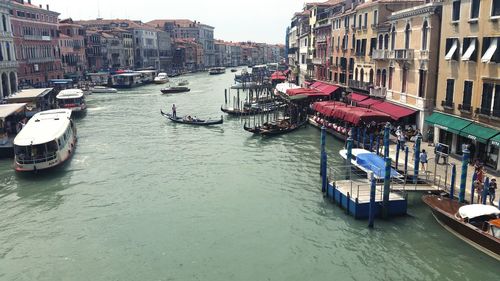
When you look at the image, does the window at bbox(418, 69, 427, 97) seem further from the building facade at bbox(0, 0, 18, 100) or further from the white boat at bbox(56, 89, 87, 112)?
the building facade at bbox(0, 0, 18, 100)

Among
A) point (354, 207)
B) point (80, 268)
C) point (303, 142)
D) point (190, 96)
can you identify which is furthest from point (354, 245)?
point (190, 96)

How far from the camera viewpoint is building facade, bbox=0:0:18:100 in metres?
48.1

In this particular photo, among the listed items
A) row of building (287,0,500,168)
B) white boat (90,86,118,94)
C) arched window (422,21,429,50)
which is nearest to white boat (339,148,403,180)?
row of building (287,0,500,168)

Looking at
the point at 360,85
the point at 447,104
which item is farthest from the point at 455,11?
the point at 360,85

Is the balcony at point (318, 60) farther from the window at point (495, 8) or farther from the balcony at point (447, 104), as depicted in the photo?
the window at point (495, 8)

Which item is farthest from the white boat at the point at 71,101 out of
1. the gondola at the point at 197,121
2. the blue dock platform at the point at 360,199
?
the blue dock platform at the point at 360,199

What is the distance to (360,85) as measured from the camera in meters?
38.6

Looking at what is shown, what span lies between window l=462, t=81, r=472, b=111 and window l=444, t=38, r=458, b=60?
5.65 feet

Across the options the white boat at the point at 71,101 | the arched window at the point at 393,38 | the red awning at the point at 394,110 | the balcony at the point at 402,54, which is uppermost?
the arched window at the point at 393,38

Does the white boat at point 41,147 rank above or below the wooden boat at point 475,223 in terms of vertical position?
above

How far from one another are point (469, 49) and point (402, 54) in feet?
24.5

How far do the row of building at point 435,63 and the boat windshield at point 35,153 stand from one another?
74.0 ft

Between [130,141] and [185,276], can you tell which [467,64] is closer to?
[185,276]

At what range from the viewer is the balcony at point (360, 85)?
122ft
